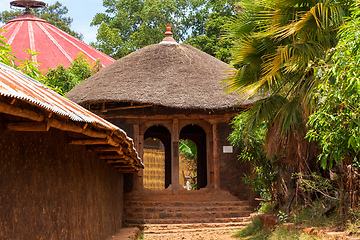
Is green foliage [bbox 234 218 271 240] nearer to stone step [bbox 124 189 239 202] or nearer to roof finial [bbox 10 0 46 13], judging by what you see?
stone step [bbox 124 189 239 202]

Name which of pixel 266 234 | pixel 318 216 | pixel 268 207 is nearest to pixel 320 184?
pixel 318 216

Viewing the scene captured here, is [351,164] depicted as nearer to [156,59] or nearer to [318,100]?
[318,100]

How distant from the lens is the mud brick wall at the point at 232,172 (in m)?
12.9

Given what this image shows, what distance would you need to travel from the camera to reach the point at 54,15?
115 feet

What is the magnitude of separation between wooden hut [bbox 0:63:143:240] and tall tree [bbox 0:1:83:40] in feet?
93.5

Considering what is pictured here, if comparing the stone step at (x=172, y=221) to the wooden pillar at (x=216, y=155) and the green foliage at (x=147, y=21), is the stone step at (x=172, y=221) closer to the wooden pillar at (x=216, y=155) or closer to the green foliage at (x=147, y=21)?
the wooden pillar at (x=216, y=155)

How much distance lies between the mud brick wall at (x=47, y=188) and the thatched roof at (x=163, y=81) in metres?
5.16

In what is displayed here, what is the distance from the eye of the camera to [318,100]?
6156 millimetres

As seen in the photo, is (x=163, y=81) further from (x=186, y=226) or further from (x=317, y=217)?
(x=317, y=217)

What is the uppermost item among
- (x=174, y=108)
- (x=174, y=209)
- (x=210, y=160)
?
(x=174, y=108)

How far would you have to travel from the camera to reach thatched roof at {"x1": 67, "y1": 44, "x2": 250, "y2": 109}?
41.2 feet

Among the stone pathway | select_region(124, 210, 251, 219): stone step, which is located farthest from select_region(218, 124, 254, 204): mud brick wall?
the stone pathway

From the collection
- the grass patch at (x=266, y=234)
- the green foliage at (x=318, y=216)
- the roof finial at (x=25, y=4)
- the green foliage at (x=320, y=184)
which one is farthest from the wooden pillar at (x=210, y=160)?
the roof finial at (x=25, y=4)

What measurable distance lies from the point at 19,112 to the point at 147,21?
2582cm
